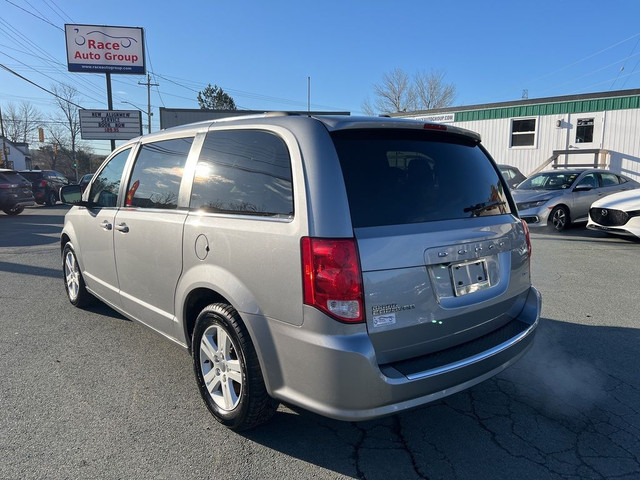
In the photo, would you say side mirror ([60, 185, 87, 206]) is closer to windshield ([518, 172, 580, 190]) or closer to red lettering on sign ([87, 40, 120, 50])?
windshield ([518, 172, 580, 190])

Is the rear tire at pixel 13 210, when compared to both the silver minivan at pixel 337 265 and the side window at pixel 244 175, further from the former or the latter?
the side window at pixel 244 175

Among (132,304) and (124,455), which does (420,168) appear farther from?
(132,304)

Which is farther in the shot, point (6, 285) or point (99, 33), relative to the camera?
point (99, 33)

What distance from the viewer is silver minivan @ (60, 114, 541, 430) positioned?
2.13m

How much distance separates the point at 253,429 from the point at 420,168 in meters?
1.85

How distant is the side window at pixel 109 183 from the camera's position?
407cm

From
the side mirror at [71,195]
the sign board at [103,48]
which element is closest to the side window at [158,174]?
the side mirror at [71,195]

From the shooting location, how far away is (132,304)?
3684 mm

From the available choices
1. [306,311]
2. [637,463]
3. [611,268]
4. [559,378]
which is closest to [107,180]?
[306,311]

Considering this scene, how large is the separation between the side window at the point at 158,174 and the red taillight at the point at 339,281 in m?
1.49

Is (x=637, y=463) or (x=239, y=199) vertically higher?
(x=239, y=199)

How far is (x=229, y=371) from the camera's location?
106 inches

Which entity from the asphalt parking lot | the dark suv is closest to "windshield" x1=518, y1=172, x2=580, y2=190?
the asphalt parking lot

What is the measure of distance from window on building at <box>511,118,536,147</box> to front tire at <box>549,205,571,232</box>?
343 inches
